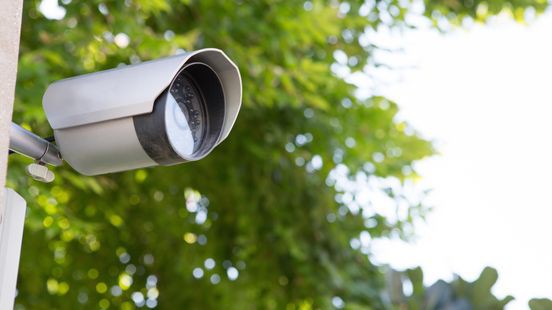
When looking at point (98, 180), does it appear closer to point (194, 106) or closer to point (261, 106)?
point (261, 106)

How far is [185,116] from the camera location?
118 centimetres

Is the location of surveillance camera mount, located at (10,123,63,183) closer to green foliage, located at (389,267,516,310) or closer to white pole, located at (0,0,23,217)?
white pole, located at (0,0,23,217)

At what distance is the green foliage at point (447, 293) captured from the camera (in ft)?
8.51

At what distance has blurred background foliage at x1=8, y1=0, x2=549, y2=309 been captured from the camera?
346 cm

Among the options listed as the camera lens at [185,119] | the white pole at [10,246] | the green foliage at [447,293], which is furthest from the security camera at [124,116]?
the green foliage at [447,293]

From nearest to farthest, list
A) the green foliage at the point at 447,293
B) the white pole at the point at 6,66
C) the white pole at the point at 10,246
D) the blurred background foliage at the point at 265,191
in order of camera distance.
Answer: the white pole at the point at 6,66 < the white pole at the point at 10,246 < the green foliage at the point at 447,293 < the blurred background foliage at the point at 265,191

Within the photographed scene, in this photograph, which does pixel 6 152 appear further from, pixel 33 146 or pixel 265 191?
pixel 265 191

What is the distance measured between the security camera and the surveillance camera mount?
4cm

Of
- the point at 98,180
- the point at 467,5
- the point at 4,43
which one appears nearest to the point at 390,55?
the point at 467,5

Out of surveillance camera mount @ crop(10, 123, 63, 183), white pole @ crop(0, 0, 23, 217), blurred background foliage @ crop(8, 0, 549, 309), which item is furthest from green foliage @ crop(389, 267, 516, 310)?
→ white pole @ crop(0, 0, 23, 217)

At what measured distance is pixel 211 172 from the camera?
437 centimetres

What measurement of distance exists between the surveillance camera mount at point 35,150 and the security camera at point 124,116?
0.14 ft

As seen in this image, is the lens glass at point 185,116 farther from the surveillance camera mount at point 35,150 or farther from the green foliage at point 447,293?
the green foliage at point 447,293

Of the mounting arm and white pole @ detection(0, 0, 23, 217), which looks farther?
the mounting arm
